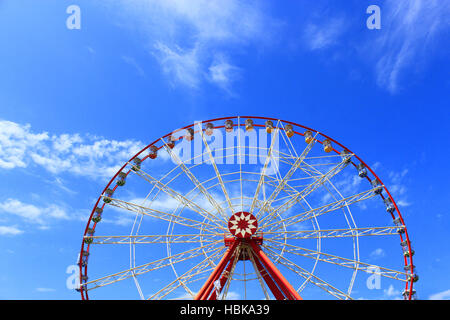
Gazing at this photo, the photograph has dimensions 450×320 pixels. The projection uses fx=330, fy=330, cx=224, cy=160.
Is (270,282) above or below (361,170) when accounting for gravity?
below

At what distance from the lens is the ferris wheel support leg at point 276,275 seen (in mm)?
17222

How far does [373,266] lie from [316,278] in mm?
3510

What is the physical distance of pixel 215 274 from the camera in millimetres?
18328

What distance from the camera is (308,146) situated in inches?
881

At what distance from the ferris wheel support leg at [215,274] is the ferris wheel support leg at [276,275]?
129cm

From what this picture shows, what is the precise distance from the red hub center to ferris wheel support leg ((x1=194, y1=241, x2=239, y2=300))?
648mm

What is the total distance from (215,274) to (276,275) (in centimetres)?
337

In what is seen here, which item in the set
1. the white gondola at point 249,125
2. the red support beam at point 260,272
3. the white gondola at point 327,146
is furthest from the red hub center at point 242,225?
the white gondola at point 327,146

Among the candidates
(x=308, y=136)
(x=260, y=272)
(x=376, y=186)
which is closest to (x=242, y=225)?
(x=260, y=272)

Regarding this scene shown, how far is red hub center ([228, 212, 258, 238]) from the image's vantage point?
19.7 m

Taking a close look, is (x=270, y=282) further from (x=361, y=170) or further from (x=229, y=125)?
(x=229, y=125)
